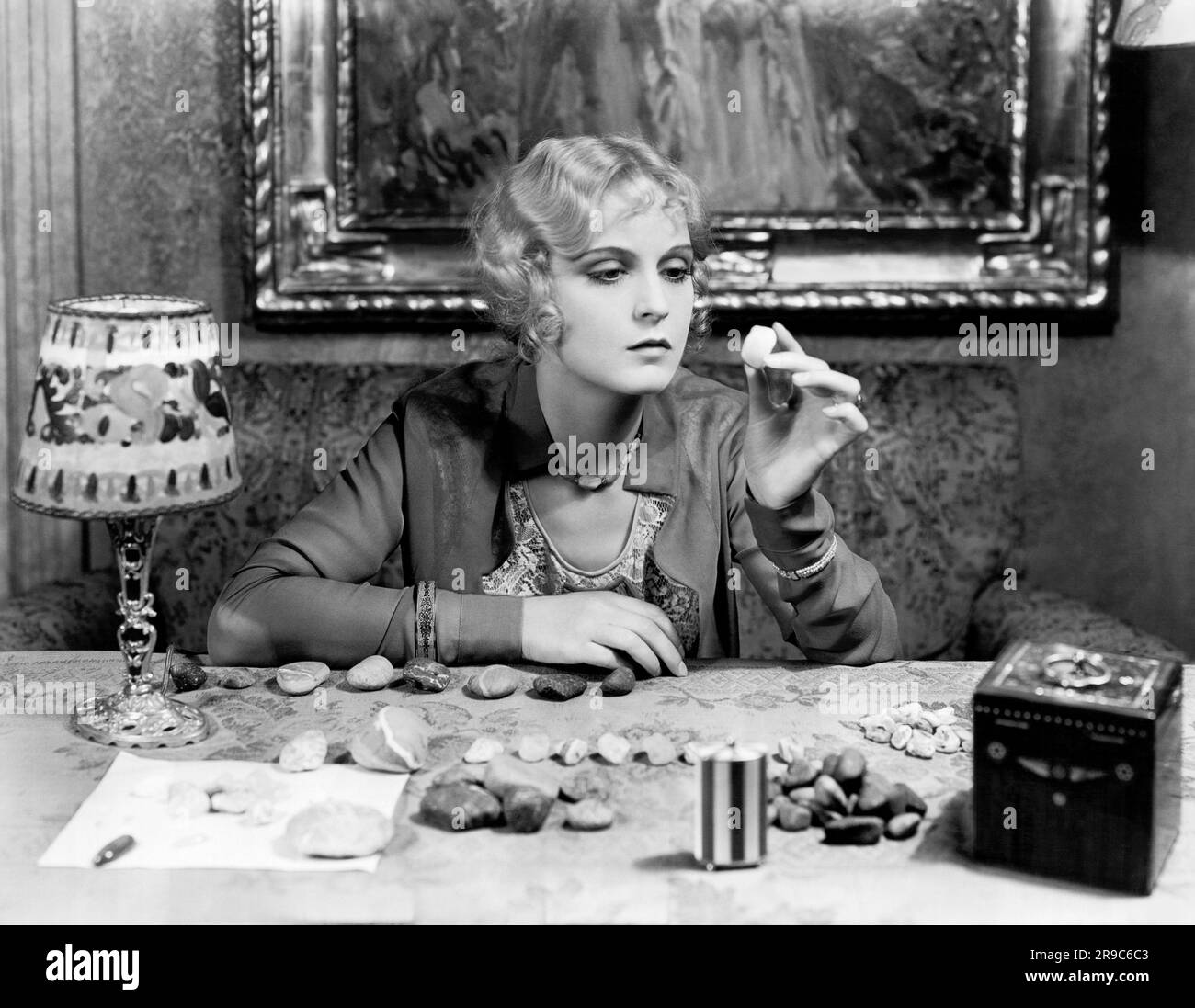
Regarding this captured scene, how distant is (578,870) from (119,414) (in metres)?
0.77

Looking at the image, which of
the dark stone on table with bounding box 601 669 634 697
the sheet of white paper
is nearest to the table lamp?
the sheet of white paper

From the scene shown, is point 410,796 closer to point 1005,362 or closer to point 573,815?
point 573,815

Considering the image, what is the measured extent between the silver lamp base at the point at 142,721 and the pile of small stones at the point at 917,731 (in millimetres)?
826

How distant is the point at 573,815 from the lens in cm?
154

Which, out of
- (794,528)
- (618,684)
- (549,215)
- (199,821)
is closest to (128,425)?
(199,821)

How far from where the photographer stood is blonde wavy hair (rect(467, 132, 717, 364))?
2275 millimetres

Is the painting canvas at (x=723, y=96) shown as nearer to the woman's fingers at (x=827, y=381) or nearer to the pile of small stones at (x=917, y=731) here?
the woman's fingers at (x=827, y=381)

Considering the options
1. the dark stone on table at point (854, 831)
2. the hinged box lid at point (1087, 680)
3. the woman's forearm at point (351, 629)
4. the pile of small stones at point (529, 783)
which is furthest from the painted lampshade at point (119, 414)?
the hinged box lid at point (1087, 680)

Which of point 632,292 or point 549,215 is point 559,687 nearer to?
point 632,292

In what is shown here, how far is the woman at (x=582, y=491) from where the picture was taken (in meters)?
2.11

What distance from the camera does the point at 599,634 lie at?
2076 millimetres
